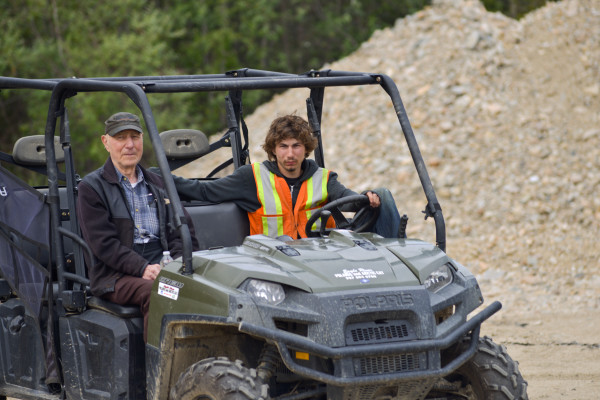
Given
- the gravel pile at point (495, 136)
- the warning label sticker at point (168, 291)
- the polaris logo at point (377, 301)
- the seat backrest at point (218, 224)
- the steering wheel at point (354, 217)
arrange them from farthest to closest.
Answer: the gravel pile at point (495, 136) → the seat backrest at point (218, 224) → the steering wheel at point (354, 217) → the warning label sticker at point (168, 291) → the polaris logo at point (377, 301)

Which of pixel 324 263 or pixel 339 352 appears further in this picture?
pixel 324 263

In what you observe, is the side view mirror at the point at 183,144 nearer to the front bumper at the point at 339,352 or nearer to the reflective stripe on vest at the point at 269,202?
the reflective stripe on vest at the point at 269,202

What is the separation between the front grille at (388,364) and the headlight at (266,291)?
1.35 feet

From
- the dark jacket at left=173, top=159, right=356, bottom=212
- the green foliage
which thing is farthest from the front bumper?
the green foliage


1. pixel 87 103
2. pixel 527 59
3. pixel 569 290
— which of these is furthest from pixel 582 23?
pixel 87 103

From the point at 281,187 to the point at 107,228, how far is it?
3.75ft

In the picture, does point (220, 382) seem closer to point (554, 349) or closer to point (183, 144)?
point (183, 144)

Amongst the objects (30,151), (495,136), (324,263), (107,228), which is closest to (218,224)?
(107,228)

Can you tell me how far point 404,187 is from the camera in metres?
13.7

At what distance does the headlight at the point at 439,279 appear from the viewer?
4.25 m

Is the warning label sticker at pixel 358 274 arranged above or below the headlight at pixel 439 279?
above

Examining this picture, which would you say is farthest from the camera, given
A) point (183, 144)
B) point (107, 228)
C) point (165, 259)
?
point (183, 144)

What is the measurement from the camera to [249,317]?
3863 millimetres

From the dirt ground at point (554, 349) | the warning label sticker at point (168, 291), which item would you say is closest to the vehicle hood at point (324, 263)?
the warning label sticker at point (168, 291)
